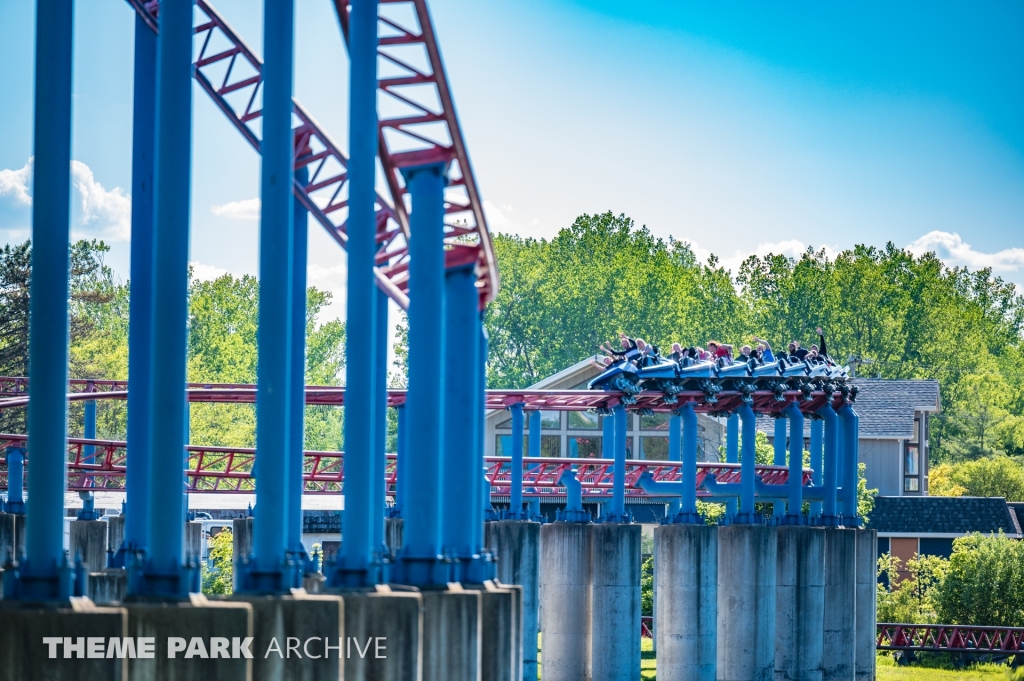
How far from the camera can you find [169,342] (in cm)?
1639

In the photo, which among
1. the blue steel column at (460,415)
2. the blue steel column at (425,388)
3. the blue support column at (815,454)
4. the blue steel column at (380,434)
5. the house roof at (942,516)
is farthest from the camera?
the house roof at (942,516)

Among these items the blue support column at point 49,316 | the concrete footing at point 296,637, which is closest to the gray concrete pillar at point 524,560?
the concrete footing at point 296,637

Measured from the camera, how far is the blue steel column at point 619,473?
37875 mm

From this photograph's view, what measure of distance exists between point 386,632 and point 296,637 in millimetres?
1464

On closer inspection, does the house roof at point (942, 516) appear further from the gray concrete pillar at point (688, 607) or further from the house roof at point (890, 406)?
the gray concrete pillar at point (688, 607)

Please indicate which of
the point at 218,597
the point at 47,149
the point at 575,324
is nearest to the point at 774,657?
the point at 218,597

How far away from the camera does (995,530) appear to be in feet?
181

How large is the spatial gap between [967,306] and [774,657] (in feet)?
246

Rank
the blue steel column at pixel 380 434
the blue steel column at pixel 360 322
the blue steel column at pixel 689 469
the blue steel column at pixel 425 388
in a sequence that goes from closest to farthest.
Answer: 1. the blue steel column at pixel 360 322
2. the blue steel column at pixel 425 388
3. the blue steel column at pixel 380 434
4. the blue steel column at pixel 689 469

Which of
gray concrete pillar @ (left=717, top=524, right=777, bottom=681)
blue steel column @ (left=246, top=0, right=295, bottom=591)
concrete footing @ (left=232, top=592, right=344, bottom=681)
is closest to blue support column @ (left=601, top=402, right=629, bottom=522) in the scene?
gray concrete pillar @ (left=717, top=524, right=777, bottom=681)

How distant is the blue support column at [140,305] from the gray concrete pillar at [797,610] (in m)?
19.3

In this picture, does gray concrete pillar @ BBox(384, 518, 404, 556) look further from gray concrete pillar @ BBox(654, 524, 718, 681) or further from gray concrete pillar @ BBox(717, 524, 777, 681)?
gray concrete pillar @ BBox(717, 524, 777, 681)

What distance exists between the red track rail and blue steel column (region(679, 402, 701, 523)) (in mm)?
10400

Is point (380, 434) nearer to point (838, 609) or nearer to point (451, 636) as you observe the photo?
point (451, 636)
